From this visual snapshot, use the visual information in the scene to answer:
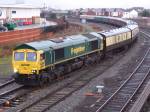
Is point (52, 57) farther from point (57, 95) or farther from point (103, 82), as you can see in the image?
point (103, 82)

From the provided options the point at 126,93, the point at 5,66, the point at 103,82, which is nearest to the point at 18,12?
the point at 5,66

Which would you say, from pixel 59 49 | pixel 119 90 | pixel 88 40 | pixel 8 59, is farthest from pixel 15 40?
pixel 119 90

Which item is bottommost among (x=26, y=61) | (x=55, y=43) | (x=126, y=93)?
(x=126, y=93)

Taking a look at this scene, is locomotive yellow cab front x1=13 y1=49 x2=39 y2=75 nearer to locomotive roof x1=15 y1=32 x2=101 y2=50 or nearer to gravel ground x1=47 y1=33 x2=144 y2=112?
locomotive roof x1=15 y1=32 x2=101 y2=50

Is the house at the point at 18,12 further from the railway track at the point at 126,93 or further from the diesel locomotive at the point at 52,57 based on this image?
the railway track at the point at 126,93

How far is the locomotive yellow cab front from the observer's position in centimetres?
2328

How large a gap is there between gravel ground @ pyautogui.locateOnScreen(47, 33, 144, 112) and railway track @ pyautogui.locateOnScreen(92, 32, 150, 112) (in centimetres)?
76

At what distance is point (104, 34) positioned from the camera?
37.9 m

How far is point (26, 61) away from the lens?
2353 cm

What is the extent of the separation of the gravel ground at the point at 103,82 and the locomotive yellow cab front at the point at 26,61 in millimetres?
2911

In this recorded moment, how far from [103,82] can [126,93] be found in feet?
12.0

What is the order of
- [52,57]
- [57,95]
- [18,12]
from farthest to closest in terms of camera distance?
[18,12]
[52,57]
[57,95]

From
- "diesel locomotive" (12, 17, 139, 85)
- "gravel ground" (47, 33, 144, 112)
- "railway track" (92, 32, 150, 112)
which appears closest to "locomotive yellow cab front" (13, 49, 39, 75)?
"diesel locomotive" (12, 17, 139, 85)

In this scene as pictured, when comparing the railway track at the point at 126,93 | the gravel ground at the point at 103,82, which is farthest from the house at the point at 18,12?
the railway track at the point at 126,93
